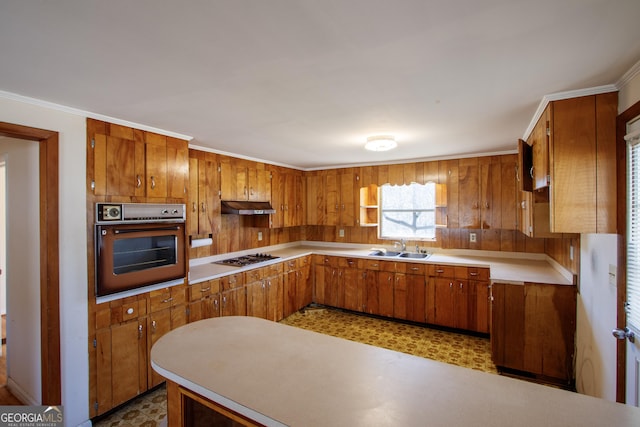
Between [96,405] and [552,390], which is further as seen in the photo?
[96,405]

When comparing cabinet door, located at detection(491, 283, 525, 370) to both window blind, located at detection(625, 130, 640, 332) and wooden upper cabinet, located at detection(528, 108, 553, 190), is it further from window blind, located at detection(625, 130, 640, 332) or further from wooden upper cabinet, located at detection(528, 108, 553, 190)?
window blind, located at detection(625, 130, 640, 332)

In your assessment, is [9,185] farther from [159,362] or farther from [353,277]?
[353,277]

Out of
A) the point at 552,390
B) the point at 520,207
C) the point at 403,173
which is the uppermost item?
the point at 403,173

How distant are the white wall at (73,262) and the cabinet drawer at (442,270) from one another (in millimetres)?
3713

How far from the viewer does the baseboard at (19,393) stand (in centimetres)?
235

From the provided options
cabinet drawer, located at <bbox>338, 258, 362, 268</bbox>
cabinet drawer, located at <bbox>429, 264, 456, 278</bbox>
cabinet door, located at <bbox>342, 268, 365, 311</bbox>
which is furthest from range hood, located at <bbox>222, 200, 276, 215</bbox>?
cabinet drawer, located at <bbox>429, 264, 456, 278</bbox>

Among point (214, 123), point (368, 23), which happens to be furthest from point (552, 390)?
point (214, 123)

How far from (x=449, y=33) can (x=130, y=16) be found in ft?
4.28

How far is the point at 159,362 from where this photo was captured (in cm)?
130

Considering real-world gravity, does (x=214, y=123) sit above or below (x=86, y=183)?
above

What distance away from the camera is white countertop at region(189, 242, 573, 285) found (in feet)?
9.59

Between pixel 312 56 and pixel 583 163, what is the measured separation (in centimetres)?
181

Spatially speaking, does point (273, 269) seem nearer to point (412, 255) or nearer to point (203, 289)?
point (203, 289)

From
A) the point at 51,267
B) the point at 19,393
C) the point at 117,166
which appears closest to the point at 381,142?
the point at 117,166
